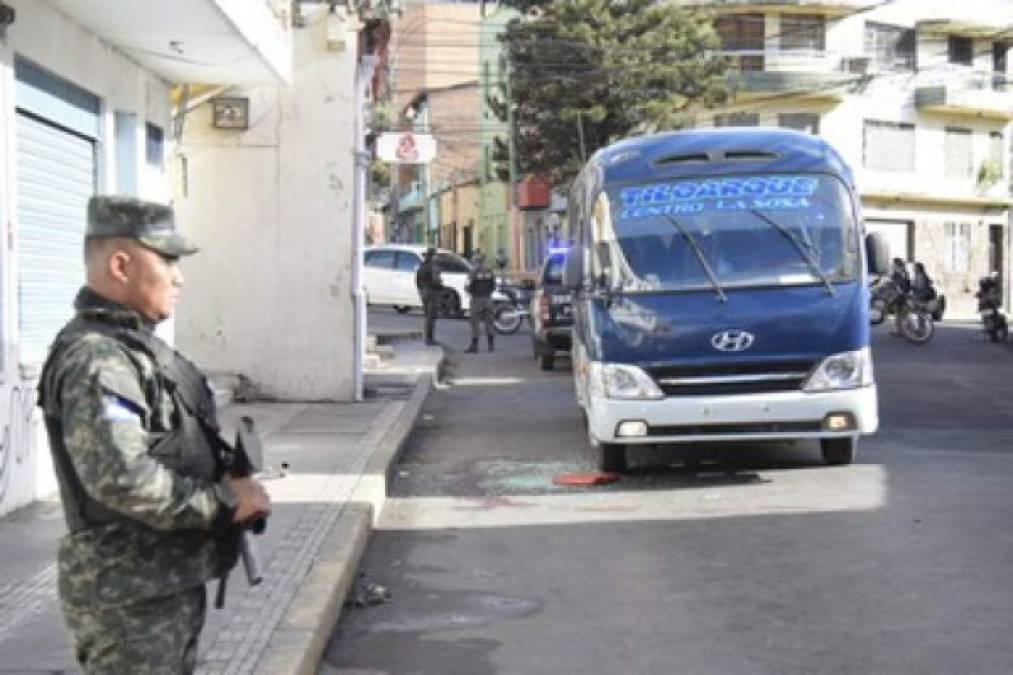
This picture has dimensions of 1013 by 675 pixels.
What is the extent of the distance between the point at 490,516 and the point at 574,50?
29.5 meters

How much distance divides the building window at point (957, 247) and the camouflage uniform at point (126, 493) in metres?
46.2

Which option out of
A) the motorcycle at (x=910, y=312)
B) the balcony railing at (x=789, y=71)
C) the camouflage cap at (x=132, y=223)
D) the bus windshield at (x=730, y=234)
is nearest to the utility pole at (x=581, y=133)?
the balcony railing at (x=789, y=71)

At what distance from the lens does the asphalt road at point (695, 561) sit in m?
6.02

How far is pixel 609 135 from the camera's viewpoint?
3866cm

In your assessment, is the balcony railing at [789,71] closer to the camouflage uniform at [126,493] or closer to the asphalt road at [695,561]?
the asphalt road at [695,561]

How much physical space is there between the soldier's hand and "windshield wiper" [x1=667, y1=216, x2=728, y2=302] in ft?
24.0

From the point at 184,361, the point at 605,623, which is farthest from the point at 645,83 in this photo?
the point at 184,361

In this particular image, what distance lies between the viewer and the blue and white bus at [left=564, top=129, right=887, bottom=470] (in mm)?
10031

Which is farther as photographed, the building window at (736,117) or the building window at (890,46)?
the building window at (890,46)

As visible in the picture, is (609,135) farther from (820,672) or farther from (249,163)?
(820,672)

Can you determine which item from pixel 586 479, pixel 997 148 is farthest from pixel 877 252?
pixel 997 148

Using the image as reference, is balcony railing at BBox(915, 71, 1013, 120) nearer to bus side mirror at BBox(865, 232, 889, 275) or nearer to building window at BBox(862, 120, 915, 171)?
building window at BBox(862, 120, 915, 171)

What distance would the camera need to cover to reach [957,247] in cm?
4700

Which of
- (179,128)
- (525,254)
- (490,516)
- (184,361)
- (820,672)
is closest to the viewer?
(184,361)
